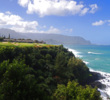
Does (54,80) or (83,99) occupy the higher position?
(83,99)

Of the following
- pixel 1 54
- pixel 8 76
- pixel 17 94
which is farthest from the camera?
pixel 1 54

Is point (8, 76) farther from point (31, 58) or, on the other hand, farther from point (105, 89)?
point (105, 89)

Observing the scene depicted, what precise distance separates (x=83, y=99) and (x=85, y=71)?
32.6m

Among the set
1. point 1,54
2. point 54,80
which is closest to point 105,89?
point 54,80

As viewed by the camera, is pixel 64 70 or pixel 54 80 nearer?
pixel 54 80

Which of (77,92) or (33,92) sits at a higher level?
(33,92)

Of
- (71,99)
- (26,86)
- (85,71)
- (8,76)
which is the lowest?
(85,71)

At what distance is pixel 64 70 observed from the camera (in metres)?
36.8

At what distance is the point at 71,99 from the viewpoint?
14492 mm

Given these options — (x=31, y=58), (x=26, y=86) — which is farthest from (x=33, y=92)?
(x=31, y=58)

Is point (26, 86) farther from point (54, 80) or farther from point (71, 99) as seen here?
point (54, 80)

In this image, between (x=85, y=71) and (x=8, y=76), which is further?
(x=85, y=71)

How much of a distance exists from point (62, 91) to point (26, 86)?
7.32m

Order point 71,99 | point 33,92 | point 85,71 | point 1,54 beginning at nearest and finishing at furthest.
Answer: point 33,92 < point 71,99 < point 1,54 < point 85,71
